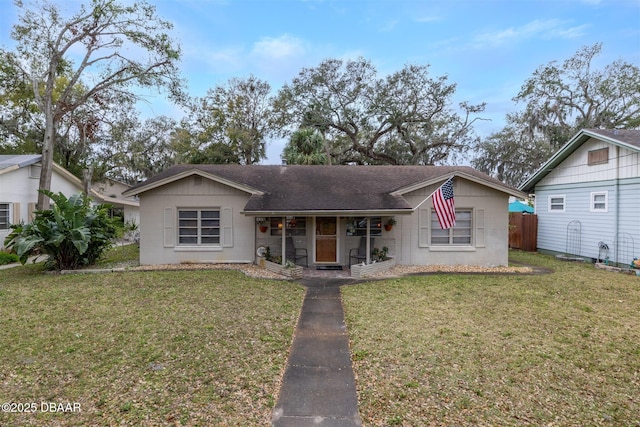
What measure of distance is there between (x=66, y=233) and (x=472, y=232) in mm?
13701

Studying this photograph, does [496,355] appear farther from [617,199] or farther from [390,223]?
[617,199]

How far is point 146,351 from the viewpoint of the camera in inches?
181

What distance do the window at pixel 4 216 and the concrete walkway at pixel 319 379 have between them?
1556cm

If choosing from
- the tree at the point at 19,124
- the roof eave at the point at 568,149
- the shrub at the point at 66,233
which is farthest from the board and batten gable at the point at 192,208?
the tree at the point at 19,124

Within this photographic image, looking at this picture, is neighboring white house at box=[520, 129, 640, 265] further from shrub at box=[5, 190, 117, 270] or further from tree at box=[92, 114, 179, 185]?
tree at box=[92, 114, 179, 185]

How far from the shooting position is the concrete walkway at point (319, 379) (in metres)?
3.22

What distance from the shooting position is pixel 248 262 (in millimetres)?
11719

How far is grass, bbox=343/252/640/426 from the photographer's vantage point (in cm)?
333

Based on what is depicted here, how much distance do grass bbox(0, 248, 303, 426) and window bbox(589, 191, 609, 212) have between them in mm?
12220

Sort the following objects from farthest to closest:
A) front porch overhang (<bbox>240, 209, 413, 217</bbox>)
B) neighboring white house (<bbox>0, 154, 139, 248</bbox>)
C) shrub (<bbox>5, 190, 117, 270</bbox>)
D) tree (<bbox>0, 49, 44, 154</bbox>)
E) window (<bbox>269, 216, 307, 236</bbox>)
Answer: tree (<bbox>0, 49, 44, 154</bbox>) < neighboring white house (<bbox>0, 154, 139, 248</bbox>) < window (<bbox>269, 216, 307, 236</bbox>) < front porch overhang (<bbox>240, 209, 413, 217</bbox>) < shrub (<bbox>5, 190, 117, 270</bbox>)

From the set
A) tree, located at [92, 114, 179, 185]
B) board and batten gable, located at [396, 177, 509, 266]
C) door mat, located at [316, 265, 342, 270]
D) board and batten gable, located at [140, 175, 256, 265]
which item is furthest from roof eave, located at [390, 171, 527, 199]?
tree, located at [92, 114, 179, 185]

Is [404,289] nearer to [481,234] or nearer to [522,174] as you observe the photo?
[481,234]

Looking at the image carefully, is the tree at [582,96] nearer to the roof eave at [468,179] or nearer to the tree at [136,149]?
the roof eave at [468,179]

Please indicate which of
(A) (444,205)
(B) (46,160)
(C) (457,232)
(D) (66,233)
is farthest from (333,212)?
(B) (46,160)
